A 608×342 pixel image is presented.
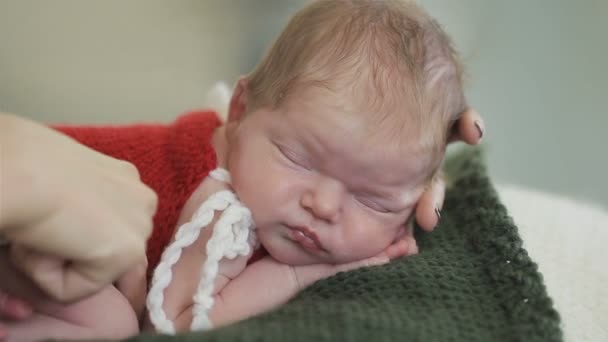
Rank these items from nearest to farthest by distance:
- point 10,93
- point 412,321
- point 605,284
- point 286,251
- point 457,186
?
point 412,321 → point 286,251 → point 605,284 → point 457,186 → point 10,93

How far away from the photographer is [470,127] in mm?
981

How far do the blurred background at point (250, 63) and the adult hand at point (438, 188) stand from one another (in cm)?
16

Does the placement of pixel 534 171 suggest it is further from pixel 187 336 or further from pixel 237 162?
pixel 187 336

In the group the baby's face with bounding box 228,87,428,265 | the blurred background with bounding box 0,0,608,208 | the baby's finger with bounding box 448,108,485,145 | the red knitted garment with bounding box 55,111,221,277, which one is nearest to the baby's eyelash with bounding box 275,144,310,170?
the baby's face with bounding box 228,87,428,265

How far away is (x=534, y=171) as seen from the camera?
2162mm

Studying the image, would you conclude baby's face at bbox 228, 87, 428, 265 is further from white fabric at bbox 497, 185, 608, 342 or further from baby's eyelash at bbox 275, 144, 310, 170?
white fabric at bbox 497, 185, 608, 342

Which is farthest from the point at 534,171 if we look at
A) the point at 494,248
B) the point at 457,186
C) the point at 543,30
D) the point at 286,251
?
the point at 286,251

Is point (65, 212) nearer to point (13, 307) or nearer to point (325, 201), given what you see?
point (13, 307)

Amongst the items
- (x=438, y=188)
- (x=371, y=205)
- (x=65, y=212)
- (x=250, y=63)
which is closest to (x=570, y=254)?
(x=438, y=188)

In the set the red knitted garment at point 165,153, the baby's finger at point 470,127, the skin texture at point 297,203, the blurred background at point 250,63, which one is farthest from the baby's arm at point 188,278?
the blurred background at point 250,63

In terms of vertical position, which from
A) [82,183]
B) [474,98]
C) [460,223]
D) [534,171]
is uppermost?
[82,183]

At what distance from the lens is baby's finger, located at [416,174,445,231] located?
3.12ft

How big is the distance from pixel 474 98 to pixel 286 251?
1443 mm

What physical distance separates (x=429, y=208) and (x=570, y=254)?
302 mm
